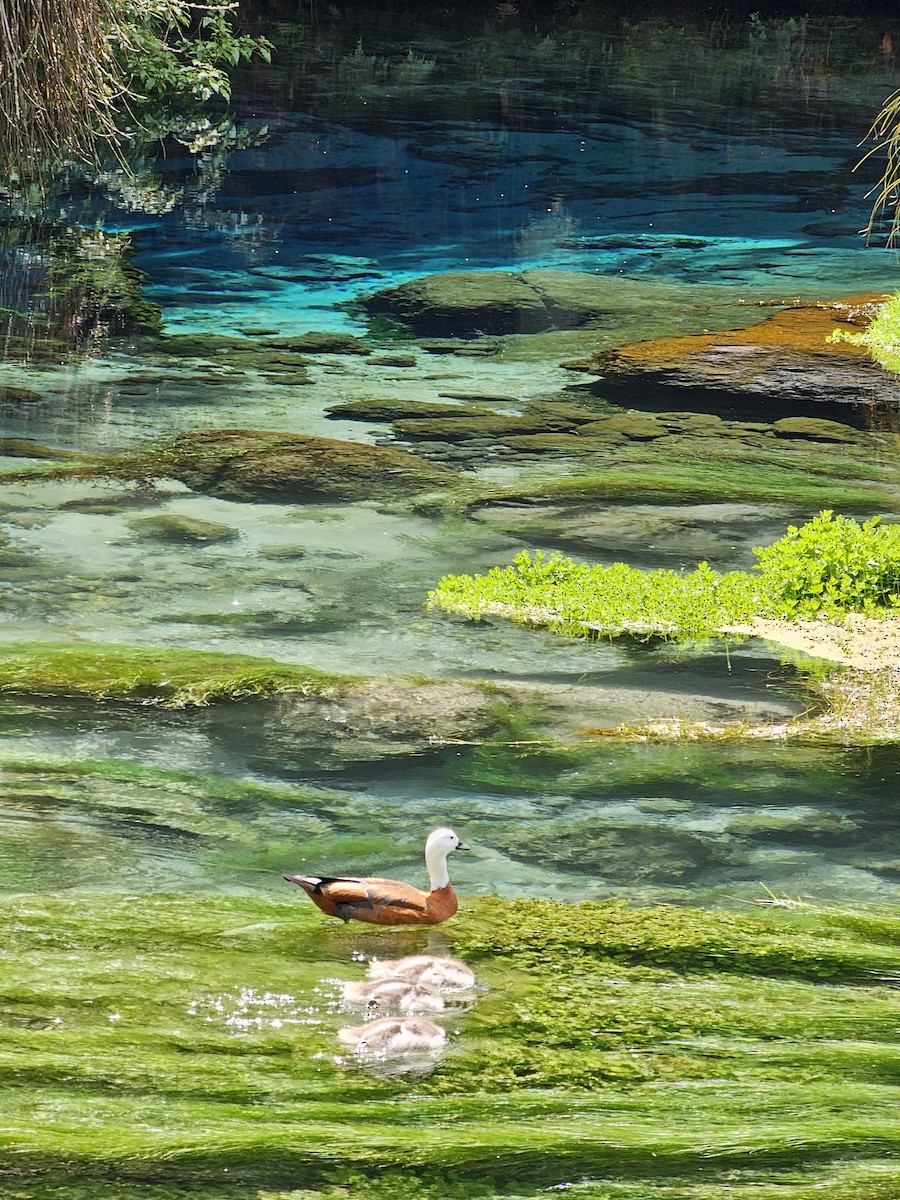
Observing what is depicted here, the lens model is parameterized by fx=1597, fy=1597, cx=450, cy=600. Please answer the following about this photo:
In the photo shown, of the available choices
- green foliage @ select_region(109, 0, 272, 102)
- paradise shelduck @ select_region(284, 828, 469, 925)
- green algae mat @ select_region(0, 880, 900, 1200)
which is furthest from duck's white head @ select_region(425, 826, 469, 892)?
green foliage @ select_region(109, 0, 272, 102)

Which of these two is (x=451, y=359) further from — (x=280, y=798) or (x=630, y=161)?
(x=630, y=161)

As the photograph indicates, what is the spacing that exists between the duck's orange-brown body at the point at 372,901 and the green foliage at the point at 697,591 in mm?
3321

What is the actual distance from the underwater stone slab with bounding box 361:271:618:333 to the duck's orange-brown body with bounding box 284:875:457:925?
10.7m

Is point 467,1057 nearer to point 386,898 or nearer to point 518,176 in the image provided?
point 386,898

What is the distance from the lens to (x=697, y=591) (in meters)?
8.10

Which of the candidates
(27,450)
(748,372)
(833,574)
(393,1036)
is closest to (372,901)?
(393,1036)

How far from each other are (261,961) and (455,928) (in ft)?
2.11

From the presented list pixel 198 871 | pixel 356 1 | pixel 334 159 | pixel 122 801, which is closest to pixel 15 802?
pixel 122 801

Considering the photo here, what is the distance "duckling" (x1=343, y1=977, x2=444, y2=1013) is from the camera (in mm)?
4043

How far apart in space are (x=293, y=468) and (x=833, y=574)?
3844 mm

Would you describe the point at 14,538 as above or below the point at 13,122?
below

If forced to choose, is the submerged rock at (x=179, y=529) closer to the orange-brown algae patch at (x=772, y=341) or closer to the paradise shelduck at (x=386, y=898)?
the paradise shelduck at (x=386, y=898)

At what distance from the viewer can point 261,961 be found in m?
4.25

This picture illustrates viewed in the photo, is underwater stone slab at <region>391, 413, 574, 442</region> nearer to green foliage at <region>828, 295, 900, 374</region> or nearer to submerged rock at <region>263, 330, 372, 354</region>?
submerged rock at <region>263, 330, 372, 354</region>
